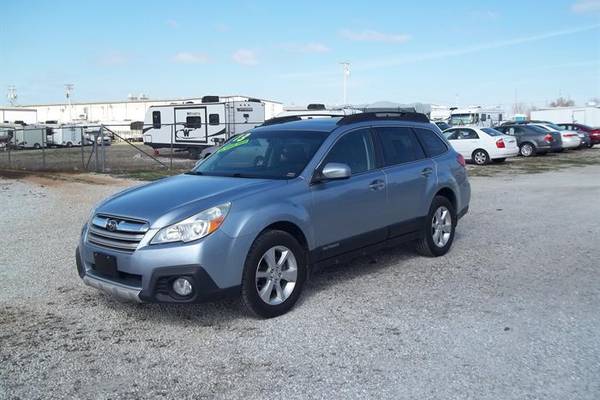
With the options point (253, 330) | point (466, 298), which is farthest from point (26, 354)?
point (466, 298)

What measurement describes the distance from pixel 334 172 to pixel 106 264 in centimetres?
212

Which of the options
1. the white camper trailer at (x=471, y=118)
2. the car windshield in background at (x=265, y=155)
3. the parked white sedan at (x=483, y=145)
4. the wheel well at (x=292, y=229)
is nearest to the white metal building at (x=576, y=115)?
the white camper trailer at (x=471, y=118)

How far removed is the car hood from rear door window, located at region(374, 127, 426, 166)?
168cm

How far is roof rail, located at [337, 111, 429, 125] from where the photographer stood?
6.17 metres

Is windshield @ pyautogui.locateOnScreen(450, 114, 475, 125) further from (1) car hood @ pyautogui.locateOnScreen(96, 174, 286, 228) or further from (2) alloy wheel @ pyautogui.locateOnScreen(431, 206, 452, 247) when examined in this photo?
(1) car hood @ pyautogui.locateOnScreen(96, 174, 286, 228)

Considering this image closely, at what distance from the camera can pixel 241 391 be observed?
12.1 feet

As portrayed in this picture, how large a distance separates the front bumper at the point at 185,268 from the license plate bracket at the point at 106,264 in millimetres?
46

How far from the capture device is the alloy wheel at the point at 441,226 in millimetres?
7074

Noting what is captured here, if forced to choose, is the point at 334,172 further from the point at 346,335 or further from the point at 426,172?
the point at 426,172

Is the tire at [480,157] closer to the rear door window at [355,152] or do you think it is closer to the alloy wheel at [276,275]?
the rear door window at [355,152]

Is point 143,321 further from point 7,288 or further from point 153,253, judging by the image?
point 7,288

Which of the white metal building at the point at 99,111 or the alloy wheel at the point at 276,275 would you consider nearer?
the alloy wheel at the point at 276,275

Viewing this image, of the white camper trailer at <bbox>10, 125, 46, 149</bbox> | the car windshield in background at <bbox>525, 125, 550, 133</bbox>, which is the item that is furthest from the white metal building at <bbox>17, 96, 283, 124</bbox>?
the car windshield in background at <bbox>525, 125, 550, 133</bbox>

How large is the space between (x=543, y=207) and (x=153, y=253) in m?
8.85
